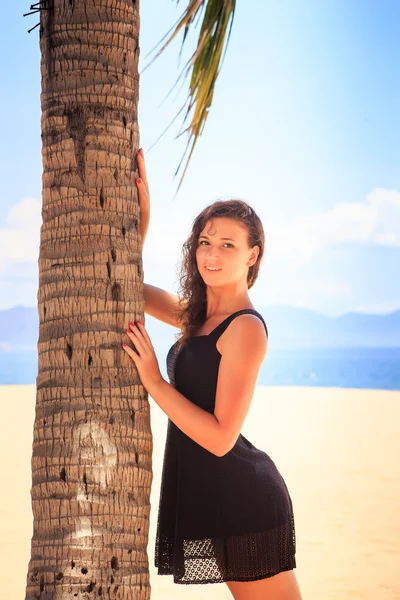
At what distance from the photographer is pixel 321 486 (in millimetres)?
13570

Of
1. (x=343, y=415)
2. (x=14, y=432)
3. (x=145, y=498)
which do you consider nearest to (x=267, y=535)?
(x=145, y=498)

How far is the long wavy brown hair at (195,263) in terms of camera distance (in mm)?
3977

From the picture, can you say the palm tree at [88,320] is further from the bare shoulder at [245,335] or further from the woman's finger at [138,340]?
the bare shoulder at [245,335]

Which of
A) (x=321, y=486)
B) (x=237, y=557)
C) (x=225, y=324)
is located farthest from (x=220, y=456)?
(x=321, y=486)

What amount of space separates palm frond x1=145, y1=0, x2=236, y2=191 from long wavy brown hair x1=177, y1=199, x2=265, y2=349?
1.09 ft

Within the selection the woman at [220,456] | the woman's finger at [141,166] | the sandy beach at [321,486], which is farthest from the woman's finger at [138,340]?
the sandy beach at [321,486]

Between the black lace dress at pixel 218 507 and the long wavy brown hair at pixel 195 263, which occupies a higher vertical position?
the long wavy brown hair at pixel 195 263

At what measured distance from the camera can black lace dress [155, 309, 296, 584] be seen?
364 cm

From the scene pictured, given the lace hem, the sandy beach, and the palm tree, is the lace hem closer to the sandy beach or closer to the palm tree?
the palm tree

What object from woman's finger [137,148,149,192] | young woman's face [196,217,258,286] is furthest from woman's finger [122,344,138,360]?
woman's finger [137,148,149,192]

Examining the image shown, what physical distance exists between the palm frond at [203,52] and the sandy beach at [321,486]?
540cm

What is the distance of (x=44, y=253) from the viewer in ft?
11.6

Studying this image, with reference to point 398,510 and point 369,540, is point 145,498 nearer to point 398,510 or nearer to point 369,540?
point 369,540

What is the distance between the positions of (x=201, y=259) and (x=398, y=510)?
8.85 metres
